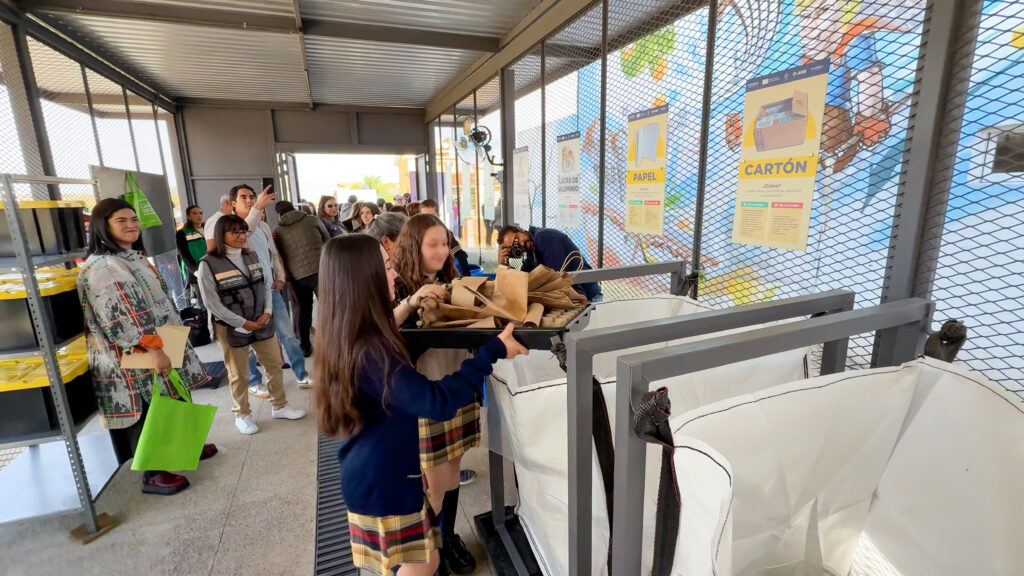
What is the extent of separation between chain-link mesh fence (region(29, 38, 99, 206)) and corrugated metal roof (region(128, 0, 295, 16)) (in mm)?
1074

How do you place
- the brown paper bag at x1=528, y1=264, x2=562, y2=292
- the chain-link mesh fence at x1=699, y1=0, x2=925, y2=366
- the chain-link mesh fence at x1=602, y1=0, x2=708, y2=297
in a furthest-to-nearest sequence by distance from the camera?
the chain-link mesh fence at x1=602, y1=0, x2=708, y2=297, the chain-link mesh fence at x1=699, y1=0, x2=925, y2=366, the brown paper bag at x1=528, y1=264, x2=562, y2=292

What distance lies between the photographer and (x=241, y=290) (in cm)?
287

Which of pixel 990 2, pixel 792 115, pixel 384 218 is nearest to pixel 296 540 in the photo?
pixel 384 218

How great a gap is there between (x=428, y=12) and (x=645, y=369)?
420cm

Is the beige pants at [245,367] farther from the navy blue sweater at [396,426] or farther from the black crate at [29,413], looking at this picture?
the navy blue sweater at [396,426]

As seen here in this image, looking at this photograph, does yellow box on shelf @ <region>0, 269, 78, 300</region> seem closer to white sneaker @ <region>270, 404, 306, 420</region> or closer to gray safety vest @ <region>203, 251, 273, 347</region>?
gray safety vest @ <region>203, 251, 273, 347</region>

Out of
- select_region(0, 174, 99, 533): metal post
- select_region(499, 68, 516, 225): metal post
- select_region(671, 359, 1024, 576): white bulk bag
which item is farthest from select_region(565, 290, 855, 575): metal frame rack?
select_region(499, 68, 516, 225): metal post

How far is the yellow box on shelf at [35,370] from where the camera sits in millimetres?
2074

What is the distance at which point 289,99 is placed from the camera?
7359 mm

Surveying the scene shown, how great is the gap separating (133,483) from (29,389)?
0.80 meters

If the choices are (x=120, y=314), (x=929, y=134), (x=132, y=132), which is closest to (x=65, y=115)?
(x=132, y=132)

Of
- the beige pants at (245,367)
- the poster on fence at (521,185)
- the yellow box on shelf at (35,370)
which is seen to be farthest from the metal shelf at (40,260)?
the poster on fence at (521,185)

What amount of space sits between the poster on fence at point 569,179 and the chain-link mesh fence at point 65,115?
3670 millimetres

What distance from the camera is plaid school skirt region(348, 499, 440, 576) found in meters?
1.36
